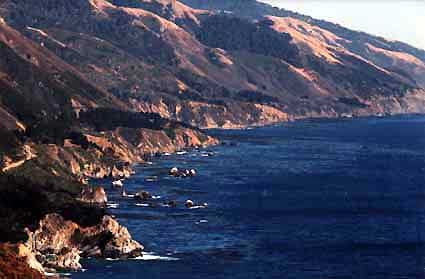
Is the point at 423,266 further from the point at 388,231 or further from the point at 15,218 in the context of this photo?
the point at 15,218

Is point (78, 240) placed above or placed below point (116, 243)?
above

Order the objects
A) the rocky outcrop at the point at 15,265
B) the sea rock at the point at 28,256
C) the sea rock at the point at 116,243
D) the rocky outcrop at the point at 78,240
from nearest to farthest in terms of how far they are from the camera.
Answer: the rocky outcrop at the point at 15,265 → the sea rock at the point at 28,256 → the rocky outcrop at the point at 78,240 → the sea rock at the point at 116,243

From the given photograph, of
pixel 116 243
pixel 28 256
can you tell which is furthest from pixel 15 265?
pixel 116 243

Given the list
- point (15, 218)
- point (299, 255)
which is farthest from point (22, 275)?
point (299, 255)

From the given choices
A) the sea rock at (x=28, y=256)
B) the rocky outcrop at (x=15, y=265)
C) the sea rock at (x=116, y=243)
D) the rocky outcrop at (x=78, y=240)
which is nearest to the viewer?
the rocky outcrop at (x=15, y=265)

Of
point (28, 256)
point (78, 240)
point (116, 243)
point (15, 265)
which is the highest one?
point (15, 265)

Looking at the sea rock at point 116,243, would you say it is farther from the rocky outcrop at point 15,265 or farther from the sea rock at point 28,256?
the rocky outcrop at point 15,265

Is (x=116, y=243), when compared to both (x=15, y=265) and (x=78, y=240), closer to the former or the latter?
(x=78, y=240)

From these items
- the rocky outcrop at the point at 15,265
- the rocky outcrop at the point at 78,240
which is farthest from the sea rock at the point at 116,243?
the rocky outcrop at the point at 15,265
